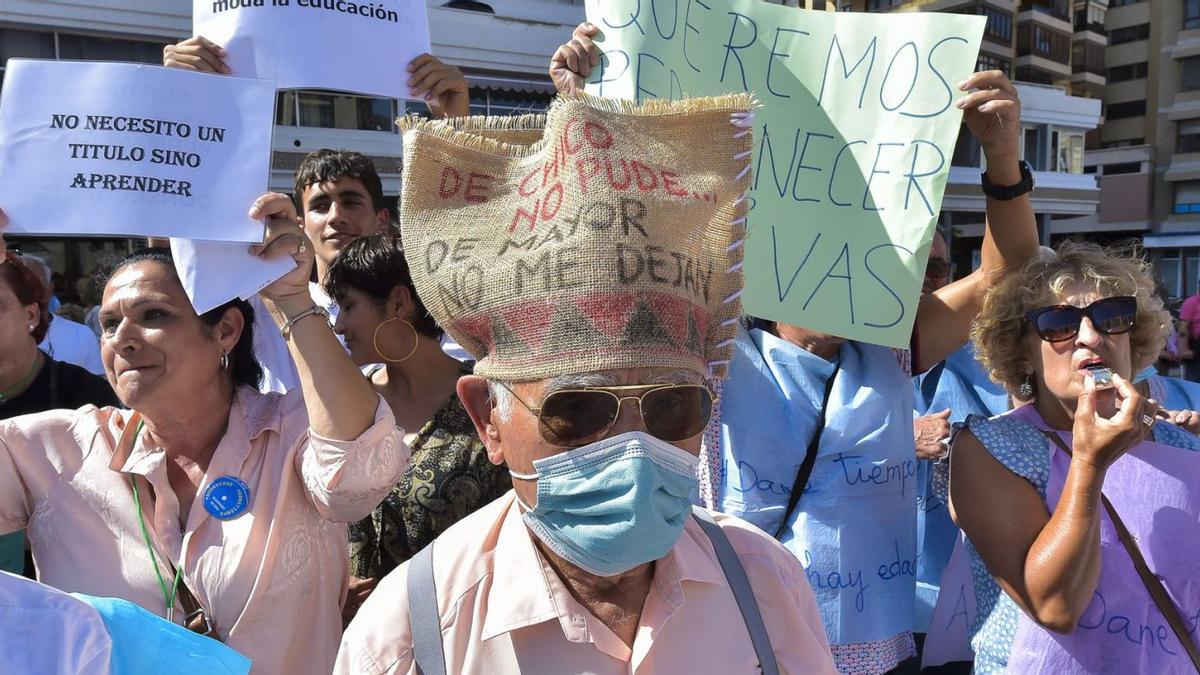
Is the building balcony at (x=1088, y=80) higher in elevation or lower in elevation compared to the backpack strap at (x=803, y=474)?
higher

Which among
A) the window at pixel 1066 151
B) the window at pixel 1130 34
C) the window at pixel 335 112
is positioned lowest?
the window at pixel 335 112

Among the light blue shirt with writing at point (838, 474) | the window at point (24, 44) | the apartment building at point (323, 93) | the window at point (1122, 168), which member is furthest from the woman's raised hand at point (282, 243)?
the window at point (1122, 168)

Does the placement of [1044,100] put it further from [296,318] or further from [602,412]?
[602,412]

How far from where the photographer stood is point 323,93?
1329 cm

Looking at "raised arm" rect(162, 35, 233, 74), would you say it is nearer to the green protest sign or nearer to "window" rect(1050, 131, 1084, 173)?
the green protest sign

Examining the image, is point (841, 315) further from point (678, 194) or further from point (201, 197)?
point (201, 197)

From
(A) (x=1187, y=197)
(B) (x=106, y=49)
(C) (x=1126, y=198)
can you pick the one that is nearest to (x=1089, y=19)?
(C) (x=1126, y=198)

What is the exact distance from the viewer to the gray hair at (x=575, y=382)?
1.35 meters

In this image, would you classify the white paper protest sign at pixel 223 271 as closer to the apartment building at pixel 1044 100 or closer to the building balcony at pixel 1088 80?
the apartment building at pixel 1044 100

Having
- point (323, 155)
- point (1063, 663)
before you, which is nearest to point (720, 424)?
point (1063, 663)

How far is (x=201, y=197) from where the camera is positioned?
182 cm

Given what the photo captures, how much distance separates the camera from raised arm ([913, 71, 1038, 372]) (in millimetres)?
2221

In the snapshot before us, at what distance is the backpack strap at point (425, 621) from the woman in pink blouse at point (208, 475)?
48 cm

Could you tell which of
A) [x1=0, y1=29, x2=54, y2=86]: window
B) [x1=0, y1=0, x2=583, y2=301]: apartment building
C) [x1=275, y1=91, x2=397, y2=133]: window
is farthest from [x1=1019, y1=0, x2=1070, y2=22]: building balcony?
[x1=0, y1=29, x2=54, y2=86]: window
